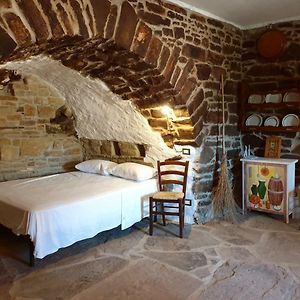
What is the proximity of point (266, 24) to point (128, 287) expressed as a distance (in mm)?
3557

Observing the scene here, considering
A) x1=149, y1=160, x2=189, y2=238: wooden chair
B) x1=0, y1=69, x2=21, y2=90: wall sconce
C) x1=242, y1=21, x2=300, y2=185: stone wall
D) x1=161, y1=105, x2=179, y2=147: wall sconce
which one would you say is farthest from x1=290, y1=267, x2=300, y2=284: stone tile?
x1=0, y1=69, x2=21, y2=90: wall sconce

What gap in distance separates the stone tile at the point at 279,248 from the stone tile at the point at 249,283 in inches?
7.8

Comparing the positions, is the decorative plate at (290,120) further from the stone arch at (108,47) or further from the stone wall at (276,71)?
the stone arch at (108,47)

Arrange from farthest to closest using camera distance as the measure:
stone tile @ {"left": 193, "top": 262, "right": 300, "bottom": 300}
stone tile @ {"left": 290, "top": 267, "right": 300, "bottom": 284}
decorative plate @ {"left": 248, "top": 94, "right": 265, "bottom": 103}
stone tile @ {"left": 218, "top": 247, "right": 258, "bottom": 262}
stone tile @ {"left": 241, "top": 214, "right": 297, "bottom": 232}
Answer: decorative plate @ {"left": 248, "top": 94, "right": 265, "bottom": 103}
stone tile @ {"left": 241, "top": 214, "right": 297, "bottom": 232}
stone tile @ {"left": 218, "top": 247, "right": 258, "bottom": 262}
stone tile @ {"left": 290, "top": 267, "right": 300, "bottom": 284}
stone tile @ {"left": 193, "top": 262, "right": 300, "bottom": 300}

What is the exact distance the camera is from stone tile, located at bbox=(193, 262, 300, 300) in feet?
7.79

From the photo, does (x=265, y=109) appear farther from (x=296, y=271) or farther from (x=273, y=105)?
(x=296, y=271)

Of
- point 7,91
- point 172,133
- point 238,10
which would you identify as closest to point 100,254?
point 172,133

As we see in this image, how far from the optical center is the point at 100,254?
10.2 ft

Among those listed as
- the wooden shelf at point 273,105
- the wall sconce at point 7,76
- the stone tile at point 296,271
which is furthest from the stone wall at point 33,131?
the stone tile at point 296,271

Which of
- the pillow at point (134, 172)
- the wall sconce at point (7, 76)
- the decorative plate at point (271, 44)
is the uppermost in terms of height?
A: the decorative plate at point (271, 44)

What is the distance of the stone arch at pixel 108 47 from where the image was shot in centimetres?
226

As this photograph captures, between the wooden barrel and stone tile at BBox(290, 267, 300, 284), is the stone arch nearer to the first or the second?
the wooden barrel

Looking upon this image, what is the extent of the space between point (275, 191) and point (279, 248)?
0.92m

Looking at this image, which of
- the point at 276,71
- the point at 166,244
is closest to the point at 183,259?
the point at 166,244
